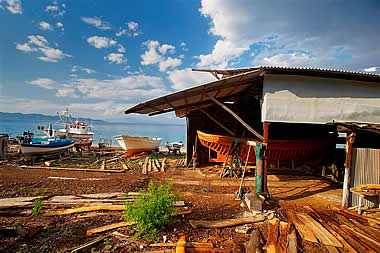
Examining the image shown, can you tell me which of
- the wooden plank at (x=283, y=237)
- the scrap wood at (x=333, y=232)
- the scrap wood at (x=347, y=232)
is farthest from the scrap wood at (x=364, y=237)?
the wooden plank at (x=283, y=237)

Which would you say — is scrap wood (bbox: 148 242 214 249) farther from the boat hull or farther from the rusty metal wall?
the boat hull

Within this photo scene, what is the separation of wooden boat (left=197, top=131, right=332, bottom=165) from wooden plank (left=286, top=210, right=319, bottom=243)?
15.5 ft

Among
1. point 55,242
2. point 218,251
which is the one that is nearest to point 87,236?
point 55,242

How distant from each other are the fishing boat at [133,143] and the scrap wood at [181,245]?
12953 millimetres

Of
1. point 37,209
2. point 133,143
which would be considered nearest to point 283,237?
point 37,209

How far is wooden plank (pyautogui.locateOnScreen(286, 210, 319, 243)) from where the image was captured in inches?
166

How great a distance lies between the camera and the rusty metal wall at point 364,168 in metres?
5.98

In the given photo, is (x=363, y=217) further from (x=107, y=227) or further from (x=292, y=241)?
(x=107, y=227)

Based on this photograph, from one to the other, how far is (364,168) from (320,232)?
3.32 metres

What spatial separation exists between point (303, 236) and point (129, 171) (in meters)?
9.50

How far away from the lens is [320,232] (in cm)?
449

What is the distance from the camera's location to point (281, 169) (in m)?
10.8

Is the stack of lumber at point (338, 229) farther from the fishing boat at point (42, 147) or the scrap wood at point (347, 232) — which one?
the fishing boat at point (42, 147)

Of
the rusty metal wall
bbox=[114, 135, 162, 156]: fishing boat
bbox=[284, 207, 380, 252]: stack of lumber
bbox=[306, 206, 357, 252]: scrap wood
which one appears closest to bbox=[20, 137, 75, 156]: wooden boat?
bbox=[114, 135, 162, 156]: fishing boat
